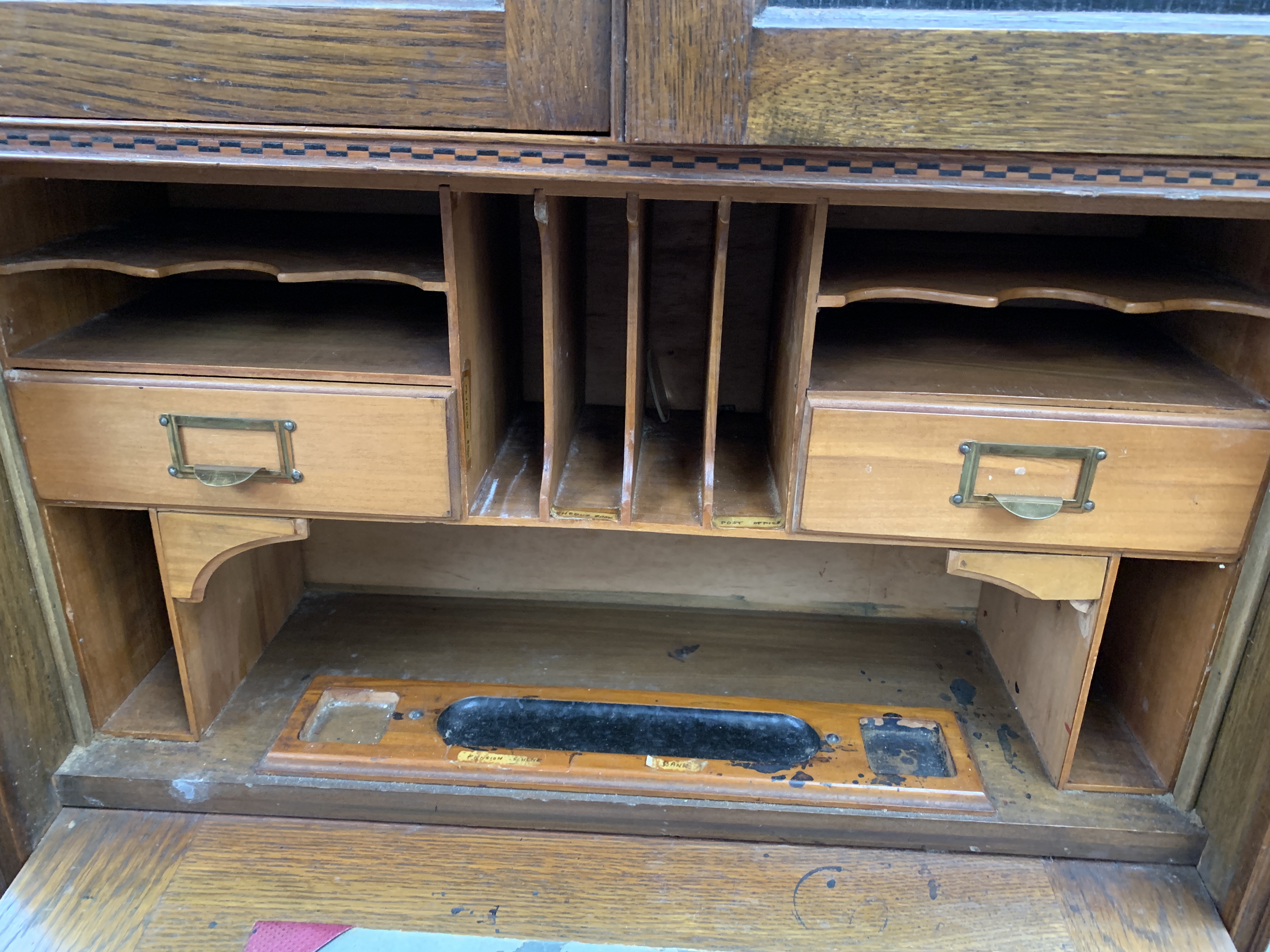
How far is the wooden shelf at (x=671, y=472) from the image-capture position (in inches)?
44.4

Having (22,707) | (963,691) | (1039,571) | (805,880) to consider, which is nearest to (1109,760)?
(963,691)

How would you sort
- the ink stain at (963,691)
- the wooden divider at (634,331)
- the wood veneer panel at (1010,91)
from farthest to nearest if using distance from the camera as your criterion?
the ink stain at (963,691) < the wooden divider at (634,331) < the wood veneer panel at (1010,91)

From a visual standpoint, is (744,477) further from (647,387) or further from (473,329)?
(473,329)

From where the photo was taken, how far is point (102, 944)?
106 cm

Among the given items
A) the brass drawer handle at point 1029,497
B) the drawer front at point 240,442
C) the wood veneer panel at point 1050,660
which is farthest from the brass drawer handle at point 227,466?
the wood veneer panel at point 1050,660

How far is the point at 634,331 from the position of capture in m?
1.01

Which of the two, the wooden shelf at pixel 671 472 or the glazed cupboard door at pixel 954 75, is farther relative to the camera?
the wooden shelf at pixel 671 472

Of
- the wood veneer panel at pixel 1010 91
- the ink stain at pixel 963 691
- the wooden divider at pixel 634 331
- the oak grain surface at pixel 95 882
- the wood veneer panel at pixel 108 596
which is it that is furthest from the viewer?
the ink stain at pixel 963 691

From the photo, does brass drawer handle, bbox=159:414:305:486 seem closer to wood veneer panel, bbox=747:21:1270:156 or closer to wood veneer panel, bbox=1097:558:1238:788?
wood veneer panel, bbox=747:21:1270:156

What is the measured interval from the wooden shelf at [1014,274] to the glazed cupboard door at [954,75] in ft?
0.63

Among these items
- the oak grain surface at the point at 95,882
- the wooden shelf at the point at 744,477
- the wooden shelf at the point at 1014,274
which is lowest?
the oak grain surface at the point at 95,882

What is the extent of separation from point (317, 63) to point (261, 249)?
12.1 inches

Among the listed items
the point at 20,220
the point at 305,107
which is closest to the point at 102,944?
the point at 20,220

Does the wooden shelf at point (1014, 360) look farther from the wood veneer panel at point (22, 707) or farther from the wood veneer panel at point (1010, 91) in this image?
the wood veneer panel at point (22, 707)
